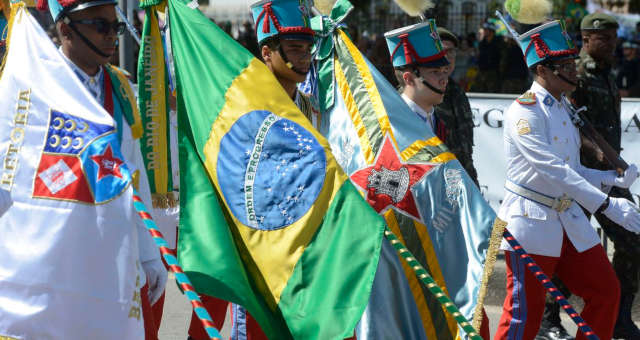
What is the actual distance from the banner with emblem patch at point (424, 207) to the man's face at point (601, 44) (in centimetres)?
230

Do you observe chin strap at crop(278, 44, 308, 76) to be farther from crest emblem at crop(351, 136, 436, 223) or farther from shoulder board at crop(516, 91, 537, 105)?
shoulder board at crop(516, 91, 537, 105)

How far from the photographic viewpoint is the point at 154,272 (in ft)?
12.5

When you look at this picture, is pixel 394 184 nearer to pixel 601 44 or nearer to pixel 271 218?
pixel 271 218

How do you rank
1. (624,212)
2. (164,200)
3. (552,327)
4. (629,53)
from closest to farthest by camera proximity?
(164,200) < (624,212) < (552,327) < (629,53)

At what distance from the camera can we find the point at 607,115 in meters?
6.61

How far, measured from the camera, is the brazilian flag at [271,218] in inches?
154

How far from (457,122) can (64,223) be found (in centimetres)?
355

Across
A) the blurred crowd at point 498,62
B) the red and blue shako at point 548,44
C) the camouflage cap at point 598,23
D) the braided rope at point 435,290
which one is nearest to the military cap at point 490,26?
the blurred crowd at point 498,62

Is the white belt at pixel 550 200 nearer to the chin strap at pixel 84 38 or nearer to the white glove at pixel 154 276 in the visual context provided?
the white glove at pixel 154 276

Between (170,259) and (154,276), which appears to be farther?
(154,276)

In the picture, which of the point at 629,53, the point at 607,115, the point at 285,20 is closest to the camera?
the point at 285,20

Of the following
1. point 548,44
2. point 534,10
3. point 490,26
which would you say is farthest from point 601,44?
point 490,26

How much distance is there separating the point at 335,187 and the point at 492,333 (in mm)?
2926

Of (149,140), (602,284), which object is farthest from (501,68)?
(149,140)
